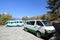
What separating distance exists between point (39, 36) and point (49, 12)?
34.2 meters

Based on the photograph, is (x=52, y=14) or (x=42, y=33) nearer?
(x=42, y=33)

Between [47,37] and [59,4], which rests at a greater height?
[59,4]

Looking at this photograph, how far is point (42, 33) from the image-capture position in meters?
13.3

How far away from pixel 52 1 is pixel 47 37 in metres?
35.0

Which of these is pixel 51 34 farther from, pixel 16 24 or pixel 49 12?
pixel 49 12

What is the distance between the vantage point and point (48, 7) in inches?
1900

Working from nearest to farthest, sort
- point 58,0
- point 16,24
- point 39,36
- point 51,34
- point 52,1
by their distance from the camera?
point 51,34
point 39,36
point 16,24
point 58,0
point 52,1

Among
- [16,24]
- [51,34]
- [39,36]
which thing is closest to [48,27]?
[51,34]

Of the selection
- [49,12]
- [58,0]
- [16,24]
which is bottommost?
[16,24]

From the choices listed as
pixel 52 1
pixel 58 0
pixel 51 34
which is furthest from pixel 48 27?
pixel 52 1

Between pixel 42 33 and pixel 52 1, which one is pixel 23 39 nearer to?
pixel 42 33

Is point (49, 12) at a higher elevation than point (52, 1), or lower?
lower

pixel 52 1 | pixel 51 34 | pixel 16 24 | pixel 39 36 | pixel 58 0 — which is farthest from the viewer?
pixel 52 1

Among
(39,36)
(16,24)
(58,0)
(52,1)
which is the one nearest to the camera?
(39,36)
